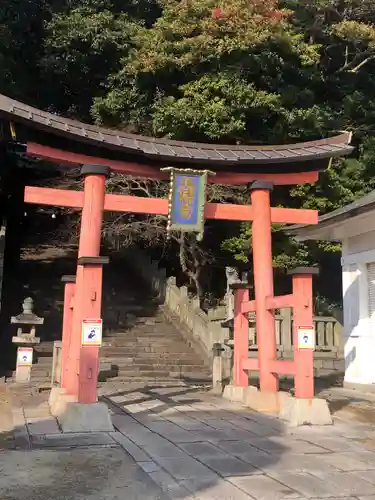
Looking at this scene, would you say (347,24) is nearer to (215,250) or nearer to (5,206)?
(215,250)

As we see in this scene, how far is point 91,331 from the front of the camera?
8023mm

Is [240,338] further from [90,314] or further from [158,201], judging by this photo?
[90,314]

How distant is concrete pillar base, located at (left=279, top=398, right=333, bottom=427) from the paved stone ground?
0.21 meters

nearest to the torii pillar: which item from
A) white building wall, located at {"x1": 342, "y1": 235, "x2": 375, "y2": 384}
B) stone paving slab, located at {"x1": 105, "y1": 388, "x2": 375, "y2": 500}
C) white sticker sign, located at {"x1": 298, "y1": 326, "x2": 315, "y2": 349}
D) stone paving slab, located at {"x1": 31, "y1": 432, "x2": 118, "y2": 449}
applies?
stone paving slab, located at {"x1": 31, "y1": 432, "x2": 118, "y2": 449}

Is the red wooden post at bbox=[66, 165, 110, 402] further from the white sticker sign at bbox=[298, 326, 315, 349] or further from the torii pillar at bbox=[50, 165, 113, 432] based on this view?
the white sticker sign at bbox=[298, 326, 315, 349]

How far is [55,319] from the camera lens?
19031mm

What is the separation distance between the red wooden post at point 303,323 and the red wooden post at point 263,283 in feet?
3.76

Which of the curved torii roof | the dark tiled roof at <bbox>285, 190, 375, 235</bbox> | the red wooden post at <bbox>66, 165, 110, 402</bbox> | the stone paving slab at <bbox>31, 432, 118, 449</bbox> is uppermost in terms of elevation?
the curved torii roof

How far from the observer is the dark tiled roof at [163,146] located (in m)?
8.69

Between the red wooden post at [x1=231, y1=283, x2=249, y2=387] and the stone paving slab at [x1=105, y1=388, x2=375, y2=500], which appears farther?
the red wooden post at [x1=231, y1=283, x2=249, y2=387]

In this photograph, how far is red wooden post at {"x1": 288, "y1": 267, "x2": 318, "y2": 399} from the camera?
27.5 feet

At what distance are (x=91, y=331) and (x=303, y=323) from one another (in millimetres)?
3347

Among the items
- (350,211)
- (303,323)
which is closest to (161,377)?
(350,211)

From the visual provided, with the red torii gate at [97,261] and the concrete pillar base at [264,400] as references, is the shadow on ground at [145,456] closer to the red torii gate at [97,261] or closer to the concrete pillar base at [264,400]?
the concrete pillar base at [264,400]
